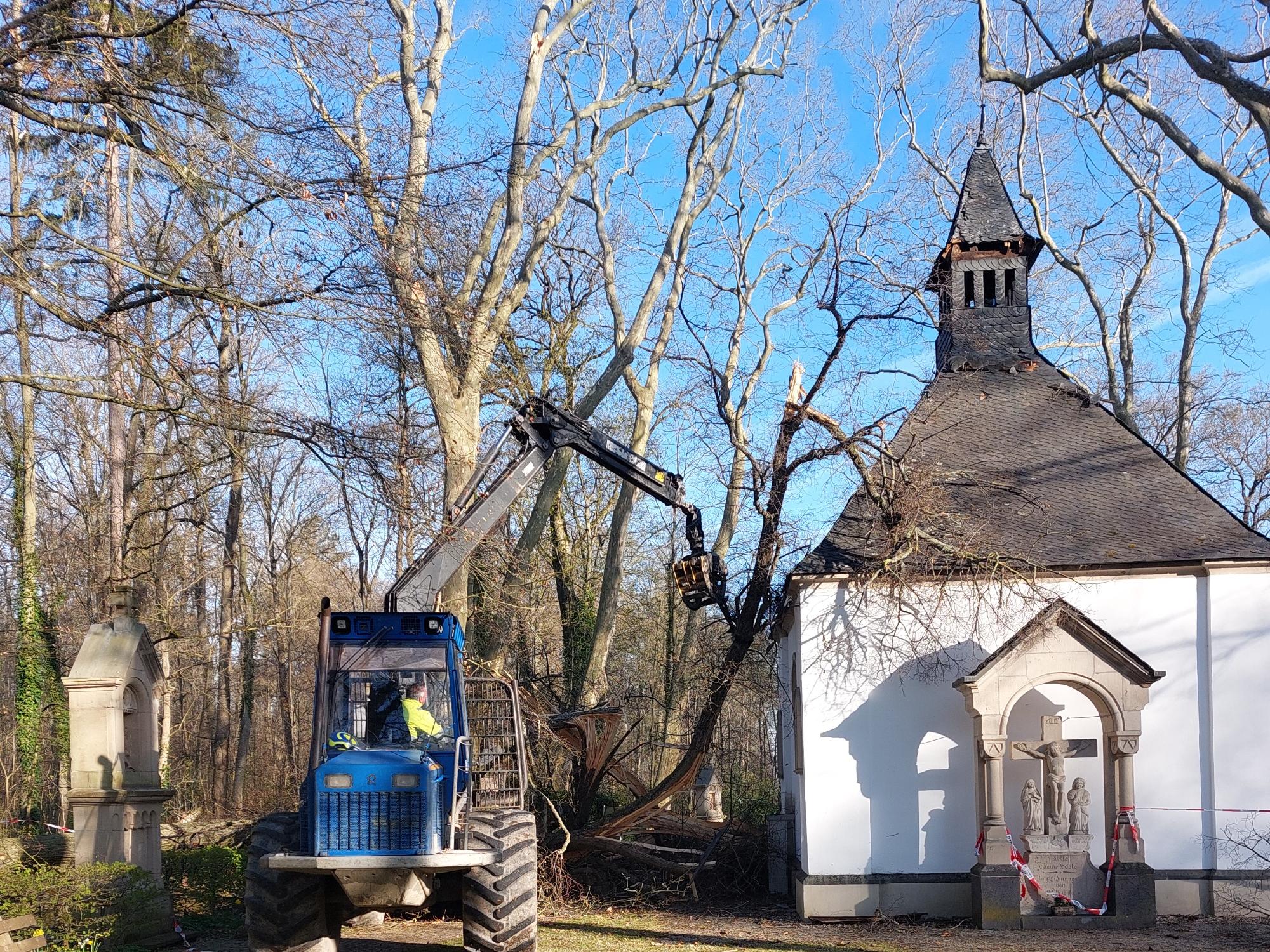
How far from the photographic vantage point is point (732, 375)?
25.7 metres

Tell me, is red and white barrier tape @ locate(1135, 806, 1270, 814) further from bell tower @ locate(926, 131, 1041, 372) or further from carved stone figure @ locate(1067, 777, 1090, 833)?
bell tower @ locate(926, 131, 1041, 372)

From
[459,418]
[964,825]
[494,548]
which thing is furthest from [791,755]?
[459,418]

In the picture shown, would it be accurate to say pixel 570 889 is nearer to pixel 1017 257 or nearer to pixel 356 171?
pixel 356 171

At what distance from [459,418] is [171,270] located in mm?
7509

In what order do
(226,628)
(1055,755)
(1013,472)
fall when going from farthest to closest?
(226,628)
(1013,472)
(1055,755)

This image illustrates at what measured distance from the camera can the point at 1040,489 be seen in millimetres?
17781

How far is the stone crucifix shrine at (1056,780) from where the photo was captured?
572 inches

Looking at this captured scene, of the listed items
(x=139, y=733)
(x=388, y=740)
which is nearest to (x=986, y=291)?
(x=388, y=740)

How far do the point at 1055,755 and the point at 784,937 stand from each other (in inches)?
165

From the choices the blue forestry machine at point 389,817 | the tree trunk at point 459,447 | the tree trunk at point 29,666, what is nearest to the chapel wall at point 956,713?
the tree trunk at point 459,447

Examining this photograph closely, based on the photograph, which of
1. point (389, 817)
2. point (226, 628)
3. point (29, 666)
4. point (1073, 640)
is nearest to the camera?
point (389, 817)

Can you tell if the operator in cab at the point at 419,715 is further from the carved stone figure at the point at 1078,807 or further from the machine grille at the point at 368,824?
the carved stone figure at the point at 1078,807

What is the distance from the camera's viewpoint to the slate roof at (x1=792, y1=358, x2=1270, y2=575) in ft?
53.1

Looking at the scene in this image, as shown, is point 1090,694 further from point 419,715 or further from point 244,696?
point 244,696
